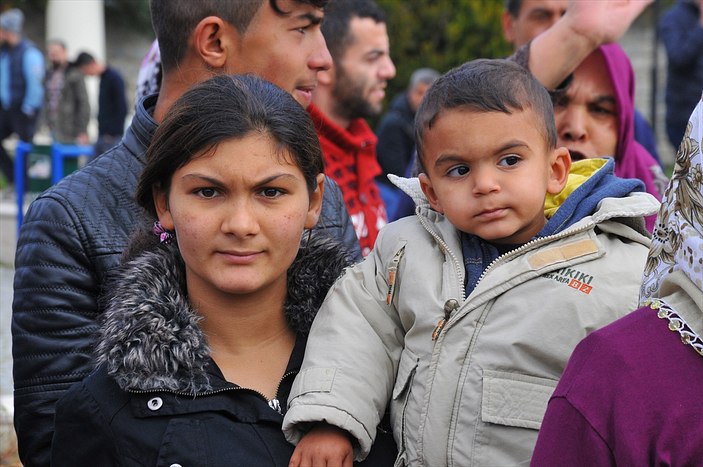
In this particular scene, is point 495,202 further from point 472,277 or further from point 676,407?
point 676,407

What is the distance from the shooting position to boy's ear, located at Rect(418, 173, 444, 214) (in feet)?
8.82

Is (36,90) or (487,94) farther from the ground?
(36,90)

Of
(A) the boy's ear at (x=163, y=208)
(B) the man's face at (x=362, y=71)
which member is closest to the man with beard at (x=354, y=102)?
(B) the man's face at (x=362, y=71)

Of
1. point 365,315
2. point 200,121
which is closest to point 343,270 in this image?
point 365,315

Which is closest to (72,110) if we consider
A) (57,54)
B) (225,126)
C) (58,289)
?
(57,54)

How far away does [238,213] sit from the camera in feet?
7.84

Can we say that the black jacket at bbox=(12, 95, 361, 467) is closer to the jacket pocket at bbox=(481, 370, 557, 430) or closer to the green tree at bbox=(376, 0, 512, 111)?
the jacket pocket at bbox=(481, 370, 557, 430)

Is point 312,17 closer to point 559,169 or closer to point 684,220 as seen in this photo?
point 559,169

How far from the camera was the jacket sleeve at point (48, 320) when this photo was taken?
2.81 meters

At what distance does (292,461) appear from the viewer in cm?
238

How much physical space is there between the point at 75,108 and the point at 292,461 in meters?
14.6

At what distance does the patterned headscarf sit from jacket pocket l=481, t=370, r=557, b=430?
48cm

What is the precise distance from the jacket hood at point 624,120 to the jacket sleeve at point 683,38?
476 centimetres

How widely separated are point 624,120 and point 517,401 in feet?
6.42
